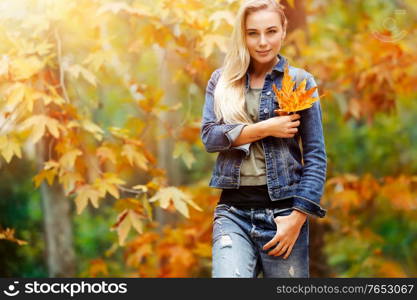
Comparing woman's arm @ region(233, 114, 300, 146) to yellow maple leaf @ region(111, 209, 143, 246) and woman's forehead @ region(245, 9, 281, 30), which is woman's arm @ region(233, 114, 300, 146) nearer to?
woman's forehead @ region(245, 9, 281, 30)

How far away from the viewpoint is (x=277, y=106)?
102 inches

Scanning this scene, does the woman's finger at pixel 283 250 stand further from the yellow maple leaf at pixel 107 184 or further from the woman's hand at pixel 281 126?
the yellow maple leaf at pixel 107 184

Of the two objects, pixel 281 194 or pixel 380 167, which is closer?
pixel 281 194

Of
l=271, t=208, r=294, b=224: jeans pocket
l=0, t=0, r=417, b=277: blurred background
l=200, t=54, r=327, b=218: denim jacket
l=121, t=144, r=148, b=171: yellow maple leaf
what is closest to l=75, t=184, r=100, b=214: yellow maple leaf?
l=0, t=0, r=417, b=277: blurred background

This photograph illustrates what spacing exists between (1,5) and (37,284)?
190cm

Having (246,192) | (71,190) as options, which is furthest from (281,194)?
(71,190)

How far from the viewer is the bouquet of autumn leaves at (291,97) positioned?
8.01 ft

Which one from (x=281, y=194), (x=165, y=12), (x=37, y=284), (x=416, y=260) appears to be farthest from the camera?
(x=416, y=260)

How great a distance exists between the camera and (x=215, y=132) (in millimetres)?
2590

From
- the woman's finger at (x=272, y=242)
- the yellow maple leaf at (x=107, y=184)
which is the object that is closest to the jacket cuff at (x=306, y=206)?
the woman's finger at (x=272, y=242)

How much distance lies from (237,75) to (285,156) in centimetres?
46

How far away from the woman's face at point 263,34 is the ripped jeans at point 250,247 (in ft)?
2.43

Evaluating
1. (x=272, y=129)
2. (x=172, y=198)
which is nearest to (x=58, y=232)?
(x=172, y=198)

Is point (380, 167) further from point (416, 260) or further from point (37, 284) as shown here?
point (37, 284)
